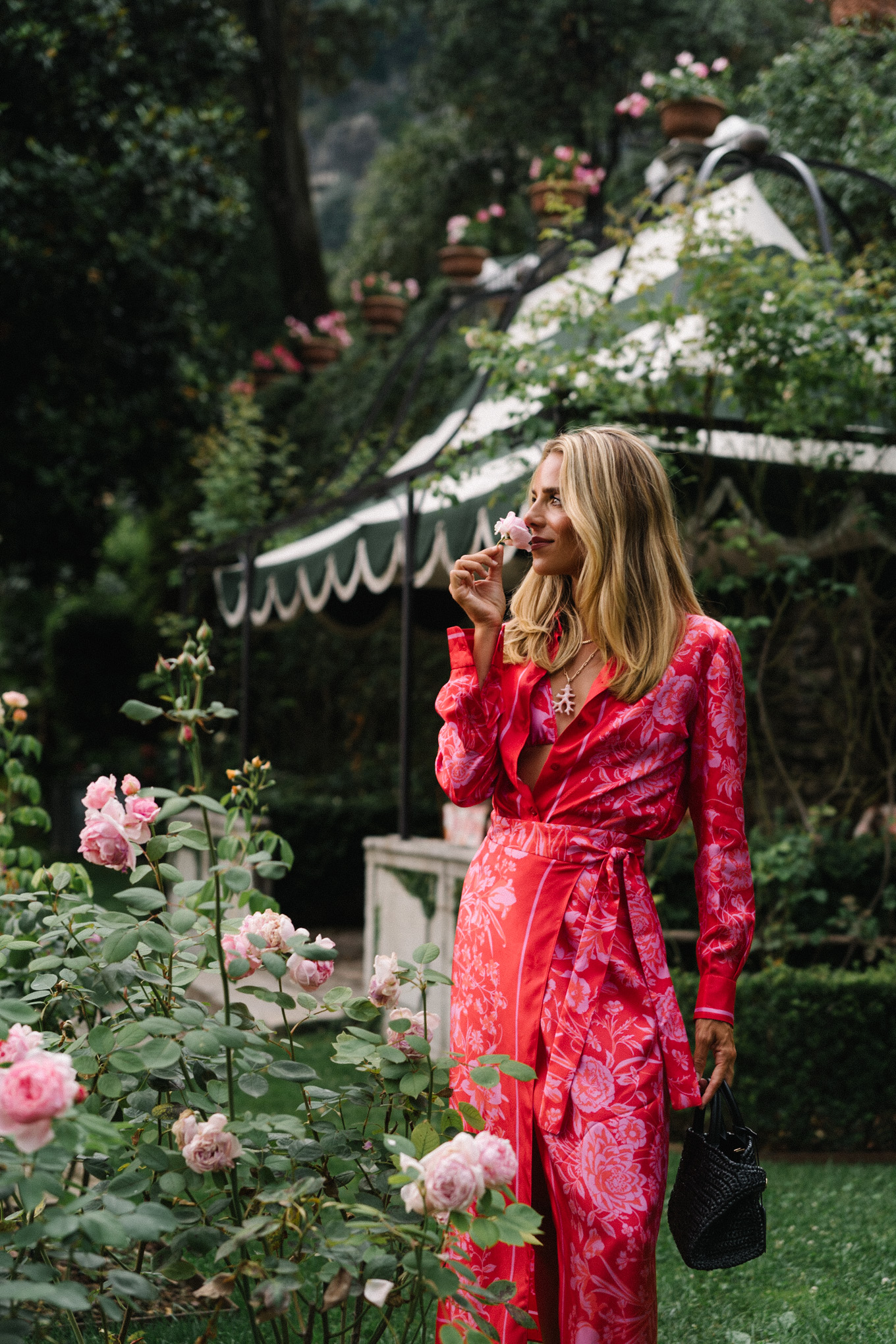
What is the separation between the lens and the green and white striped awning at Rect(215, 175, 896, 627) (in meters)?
4.57

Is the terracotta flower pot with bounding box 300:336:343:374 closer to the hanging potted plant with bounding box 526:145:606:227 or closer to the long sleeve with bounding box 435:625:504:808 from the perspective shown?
the hanging potted plant with bounding box 526:145:606:227

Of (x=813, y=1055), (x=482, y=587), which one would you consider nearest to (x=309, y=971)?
(x=482, y=587)

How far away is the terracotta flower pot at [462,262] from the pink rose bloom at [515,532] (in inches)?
343

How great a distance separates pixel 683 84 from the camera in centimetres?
716

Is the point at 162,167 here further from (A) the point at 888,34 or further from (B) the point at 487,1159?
(B) the point at 487,1159

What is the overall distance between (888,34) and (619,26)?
6.88 m

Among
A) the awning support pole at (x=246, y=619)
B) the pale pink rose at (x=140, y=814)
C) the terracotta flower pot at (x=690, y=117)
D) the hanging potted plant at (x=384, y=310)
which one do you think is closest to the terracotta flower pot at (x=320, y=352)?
the hanging potted plant at (x=384, y=310)

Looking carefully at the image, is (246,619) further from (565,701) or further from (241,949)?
(241,949)

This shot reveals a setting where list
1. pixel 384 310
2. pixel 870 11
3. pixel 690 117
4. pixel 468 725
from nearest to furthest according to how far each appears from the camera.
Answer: pixel 468 725, pixel 690 117, pixel 870 11, pixel 384 310

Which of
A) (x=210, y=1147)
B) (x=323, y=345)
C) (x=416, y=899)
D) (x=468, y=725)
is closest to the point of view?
(x=210, y=1147)

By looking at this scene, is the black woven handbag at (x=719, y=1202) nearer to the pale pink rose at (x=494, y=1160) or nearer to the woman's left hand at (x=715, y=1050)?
the woman's left hand at (x=715, y=1050)

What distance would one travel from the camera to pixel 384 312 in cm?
1117

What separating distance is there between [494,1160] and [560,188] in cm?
638

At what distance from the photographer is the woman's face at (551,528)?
1.87 meters
